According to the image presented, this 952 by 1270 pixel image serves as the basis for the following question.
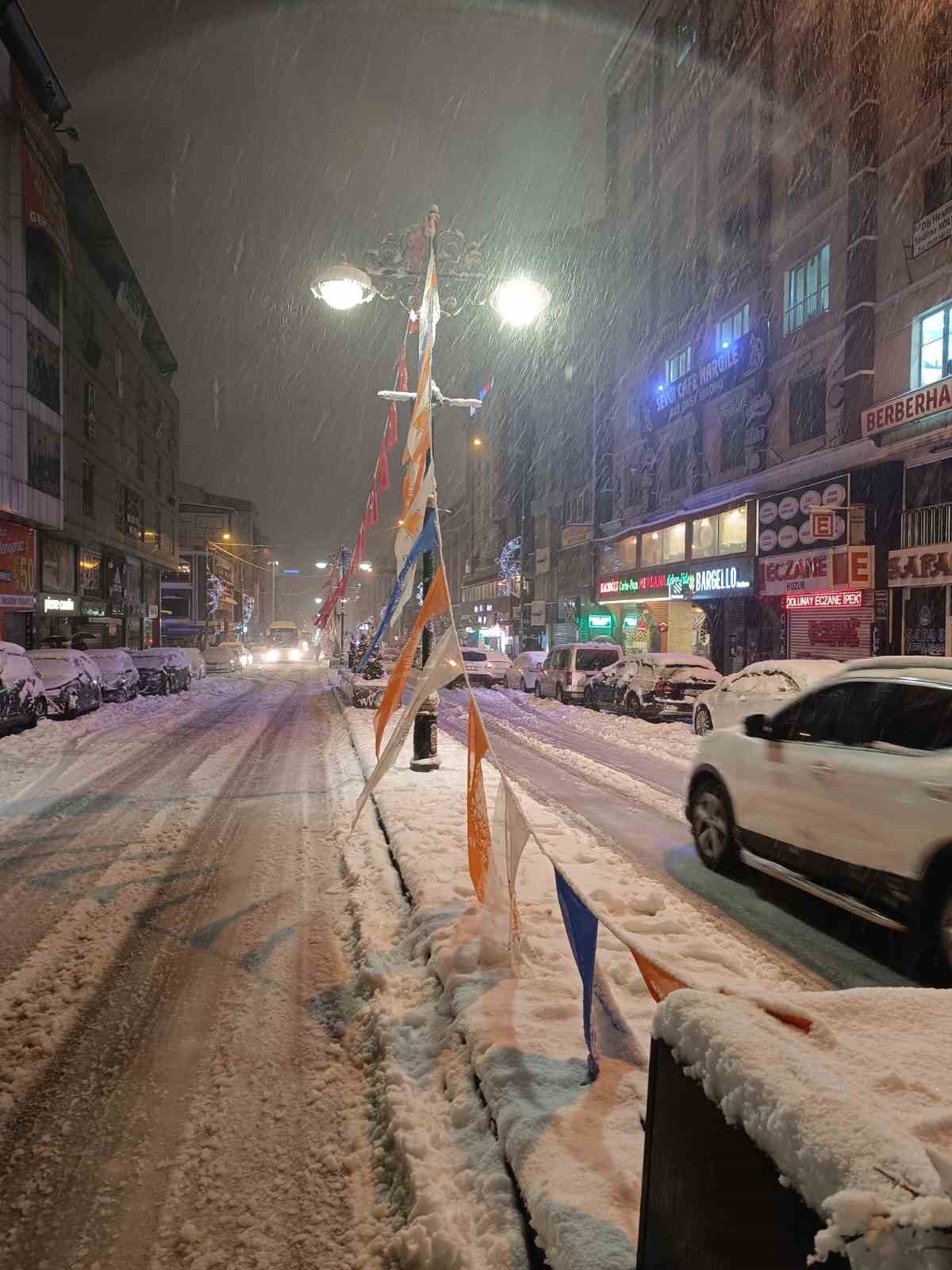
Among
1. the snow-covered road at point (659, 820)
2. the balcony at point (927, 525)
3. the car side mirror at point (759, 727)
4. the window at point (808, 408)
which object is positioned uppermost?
the window at point (808, 408)

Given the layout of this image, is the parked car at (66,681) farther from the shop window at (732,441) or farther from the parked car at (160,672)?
the shop window at (732,441)

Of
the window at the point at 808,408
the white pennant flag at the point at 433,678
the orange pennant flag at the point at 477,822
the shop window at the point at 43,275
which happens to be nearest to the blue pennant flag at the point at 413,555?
the white pennant flag at the point at 433,678

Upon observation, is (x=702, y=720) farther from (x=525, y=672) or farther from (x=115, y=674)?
(x=115, y=674)

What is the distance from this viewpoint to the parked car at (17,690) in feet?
46.1

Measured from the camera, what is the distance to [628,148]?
40.4 metres

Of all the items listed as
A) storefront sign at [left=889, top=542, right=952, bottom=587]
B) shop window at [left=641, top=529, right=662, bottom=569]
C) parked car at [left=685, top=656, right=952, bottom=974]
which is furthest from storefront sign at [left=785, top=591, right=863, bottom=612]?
parked car at [left=685, top=656, right=952, bottom=974]

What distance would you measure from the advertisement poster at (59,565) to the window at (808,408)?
3161cm

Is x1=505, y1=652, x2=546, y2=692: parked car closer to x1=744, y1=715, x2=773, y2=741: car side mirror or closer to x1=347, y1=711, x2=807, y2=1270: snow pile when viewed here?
x1=347, y1=711, x2=807, y2=1270: snow pile

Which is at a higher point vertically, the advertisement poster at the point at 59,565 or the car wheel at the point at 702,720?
the advertisement poster at the point at 59,565

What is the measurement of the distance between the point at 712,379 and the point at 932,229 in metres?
10.9

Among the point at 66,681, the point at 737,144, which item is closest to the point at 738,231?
the point at 737,144

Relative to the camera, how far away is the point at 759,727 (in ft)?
19.3

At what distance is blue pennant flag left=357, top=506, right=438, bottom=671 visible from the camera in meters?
6.46

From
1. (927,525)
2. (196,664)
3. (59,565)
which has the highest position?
(59,565)
